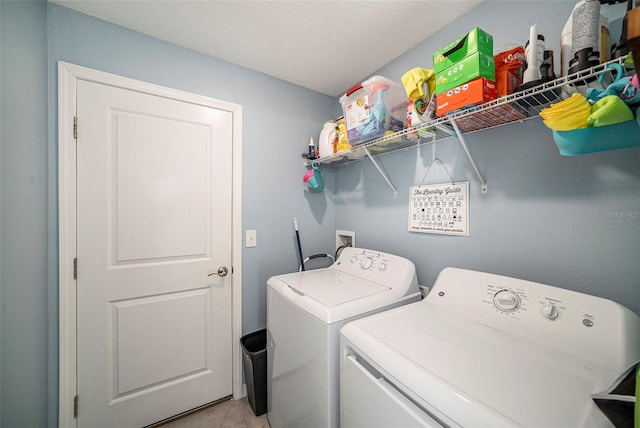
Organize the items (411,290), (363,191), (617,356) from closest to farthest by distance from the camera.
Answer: (617,356)
(411,290)
(363,191)

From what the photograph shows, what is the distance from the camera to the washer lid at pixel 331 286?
121cm

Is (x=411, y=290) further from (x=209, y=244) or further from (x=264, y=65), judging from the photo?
(x=264, y=65)

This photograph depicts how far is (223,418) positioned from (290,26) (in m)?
2.60

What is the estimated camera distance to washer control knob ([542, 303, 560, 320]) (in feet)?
2.83

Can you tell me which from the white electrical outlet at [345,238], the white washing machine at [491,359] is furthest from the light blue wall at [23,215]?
the white electrical outlet at [345,238]

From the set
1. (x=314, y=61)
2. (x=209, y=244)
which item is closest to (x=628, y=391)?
(x=209, y=244)

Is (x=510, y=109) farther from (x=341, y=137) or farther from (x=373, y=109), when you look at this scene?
(x=341, y=137)

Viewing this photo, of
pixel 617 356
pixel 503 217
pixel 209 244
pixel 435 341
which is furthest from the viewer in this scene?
pixel 209 244

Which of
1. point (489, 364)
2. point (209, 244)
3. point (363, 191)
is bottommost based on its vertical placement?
point (489, 364)

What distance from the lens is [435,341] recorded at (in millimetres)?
855

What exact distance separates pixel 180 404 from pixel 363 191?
204 centimetres

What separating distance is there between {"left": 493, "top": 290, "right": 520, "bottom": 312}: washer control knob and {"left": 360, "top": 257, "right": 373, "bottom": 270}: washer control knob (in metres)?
0.68

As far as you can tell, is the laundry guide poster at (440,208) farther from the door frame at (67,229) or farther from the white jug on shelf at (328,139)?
the door frame at (67,229)

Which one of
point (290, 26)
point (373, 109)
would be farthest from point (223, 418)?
point (290, 26)
